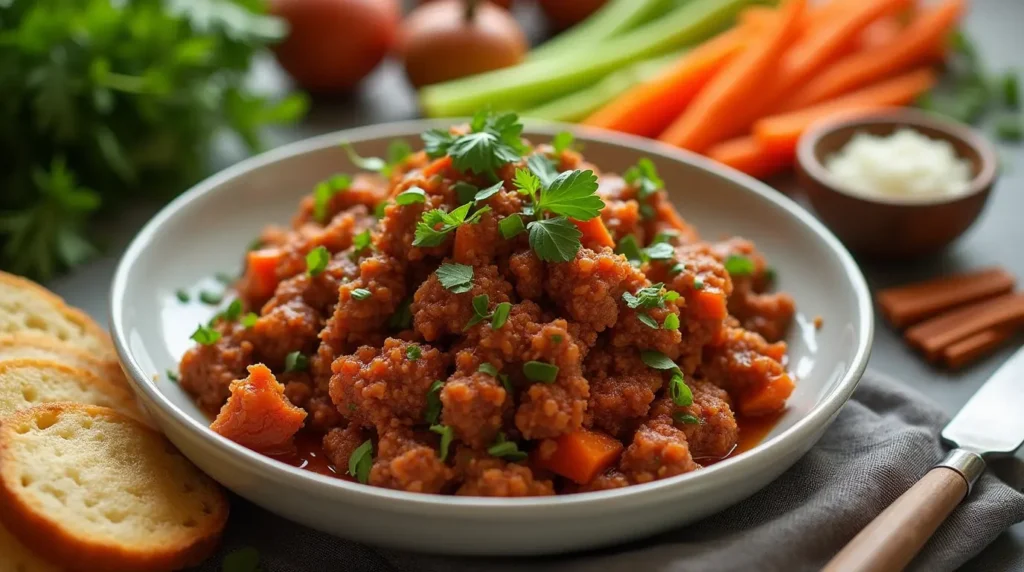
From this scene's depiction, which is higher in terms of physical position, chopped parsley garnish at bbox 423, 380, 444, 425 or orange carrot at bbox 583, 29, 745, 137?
chopped parsley garnish at bbox 423, 380, 444, 425

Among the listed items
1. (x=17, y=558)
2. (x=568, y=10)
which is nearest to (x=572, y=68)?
(x=568, y=10)

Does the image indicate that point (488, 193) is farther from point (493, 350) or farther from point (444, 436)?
point (444, 436)

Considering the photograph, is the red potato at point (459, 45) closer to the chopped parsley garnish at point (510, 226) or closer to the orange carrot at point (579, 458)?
the chopped parsley garnish at point (510, 226)

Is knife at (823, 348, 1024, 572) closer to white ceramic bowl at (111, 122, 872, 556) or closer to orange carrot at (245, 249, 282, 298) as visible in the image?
white ceramic bowl at (111, 122, 872, 556)

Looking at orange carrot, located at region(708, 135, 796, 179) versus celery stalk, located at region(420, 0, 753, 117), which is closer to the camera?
orange carrot, located at region(708, 135, 796, 179)

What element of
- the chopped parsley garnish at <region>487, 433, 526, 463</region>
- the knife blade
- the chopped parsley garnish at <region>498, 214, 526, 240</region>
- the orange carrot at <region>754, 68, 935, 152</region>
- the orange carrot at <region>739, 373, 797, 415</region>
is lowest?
the orange carrot at <region>754, 68, 935, 152</region>

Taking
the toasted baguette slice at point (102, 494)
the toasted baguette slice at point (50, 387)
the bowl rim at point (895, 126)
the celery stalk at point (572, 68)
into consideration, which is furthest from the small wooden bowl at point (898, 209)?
the toasted baguette slice at point (50, 387)

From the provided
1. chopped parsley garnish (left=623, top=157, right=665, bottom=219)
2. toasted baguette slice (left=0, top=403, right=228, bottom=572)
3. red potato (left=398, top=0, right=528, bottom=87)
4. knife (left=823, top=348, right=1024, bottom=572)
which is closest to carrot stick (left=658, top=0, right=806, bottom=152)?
red potato (left=398, top=0, right=528, bottom=87)
